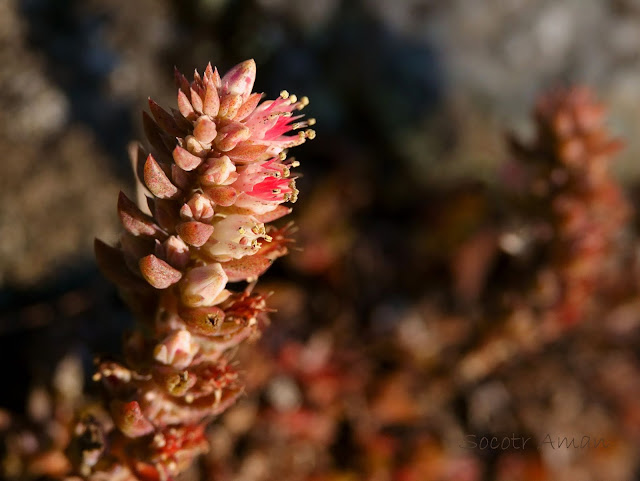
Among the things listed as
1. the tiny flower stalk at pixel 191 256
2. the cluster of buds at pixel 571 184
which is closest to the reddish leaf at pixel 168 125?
the tiny flower stalk at pixel 191 256

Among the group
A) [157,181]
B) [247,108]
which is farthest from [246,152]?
[157,181]

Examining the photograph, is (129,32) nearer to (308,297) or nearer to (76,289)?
(76,289)

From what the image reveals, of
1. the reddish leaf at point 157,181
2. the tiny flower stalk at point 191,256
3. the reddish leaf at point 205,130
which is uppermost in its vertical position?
the reddish leaf at point 205,130

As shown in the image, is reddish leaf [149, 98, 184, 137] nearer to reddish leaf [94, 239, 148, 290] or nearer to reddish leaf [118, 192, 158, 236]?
reddish leaf [118, 192, 158, 236]

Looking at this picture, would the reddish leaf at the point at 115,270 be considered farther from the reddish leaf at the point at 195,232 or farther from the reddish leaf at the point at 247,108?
the reddish leaf at the point at 247,108

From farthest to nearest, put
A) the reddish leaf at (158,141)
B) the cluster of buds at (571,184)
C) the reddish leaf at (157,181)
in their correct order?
the cluster of buds at (571,184)
the reddish leaf at (158,141)
the reddish leaf at (157,181)

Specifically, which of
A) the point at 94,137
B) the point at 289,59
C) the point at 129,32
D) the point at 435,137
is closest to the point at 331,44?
the point at 289,59

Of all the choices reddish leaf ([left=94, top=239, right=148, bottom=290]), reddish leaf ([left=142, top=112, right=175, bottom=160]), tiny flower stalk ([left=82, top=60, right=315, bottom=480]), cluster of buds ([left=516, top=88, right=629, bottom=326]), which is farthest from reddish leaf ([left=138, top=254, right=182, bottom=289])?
cluster of buds ([left=516, top=88, right=629, bottom=326])
